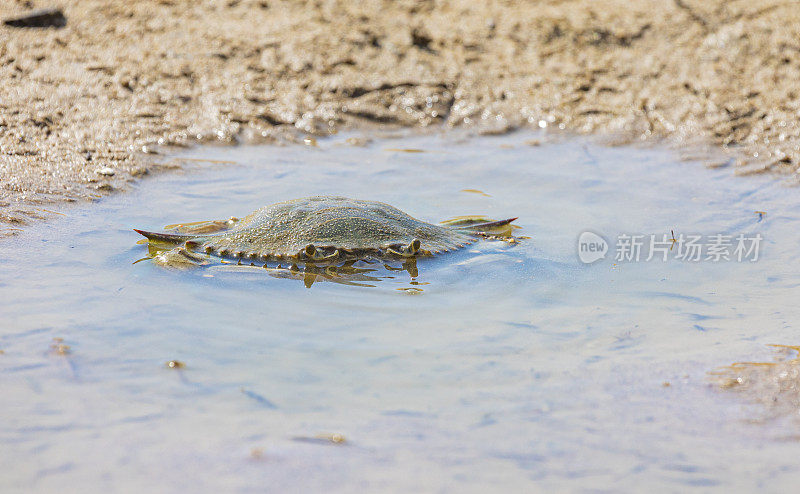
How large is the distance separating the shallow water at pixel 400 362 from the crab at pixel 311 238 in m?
0.14

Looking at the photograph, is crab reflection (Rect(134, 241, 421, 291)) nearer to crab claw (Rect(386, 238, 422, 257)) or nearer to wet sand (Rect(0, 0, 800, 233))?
crab claw (Rect(386, 238, 422, 257))

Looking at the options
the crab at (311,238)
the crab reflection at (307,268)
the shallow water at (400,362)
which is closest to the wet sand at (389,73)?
the shallow water at (400,362)

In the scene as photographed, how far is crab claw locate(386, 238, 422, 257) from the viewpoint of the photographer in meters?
4.44

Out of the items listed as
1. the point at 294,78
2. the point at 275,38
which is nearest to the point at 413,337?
the point at 294,78

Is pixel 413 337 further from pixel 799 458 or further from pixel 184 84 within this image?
pixel 184 84

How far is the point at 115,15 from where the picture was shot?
8398 millimetres

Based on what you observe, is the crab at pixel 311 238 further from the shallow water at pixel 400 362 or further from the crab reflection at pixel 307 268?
the shallow water at pixel 400 362

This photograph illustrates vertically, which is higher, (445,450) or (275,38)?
(275,38)

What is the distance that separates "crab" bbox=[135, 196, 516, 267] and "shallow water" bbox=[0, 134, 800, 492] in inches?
5.5

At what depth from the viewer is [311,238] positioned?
174 inches

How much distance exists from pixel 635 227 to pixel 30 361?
152 inches

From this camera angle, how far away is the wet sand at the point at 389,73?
6832 millimetres

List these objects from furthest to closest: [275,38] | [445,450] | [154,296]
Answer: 1. [275,38]
2. [154,296]
3. [445,450]

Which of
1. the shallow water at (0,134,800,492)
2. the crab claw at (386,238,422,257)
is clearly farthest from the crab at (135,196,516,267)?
the shallow water at (0,134,800,492)
